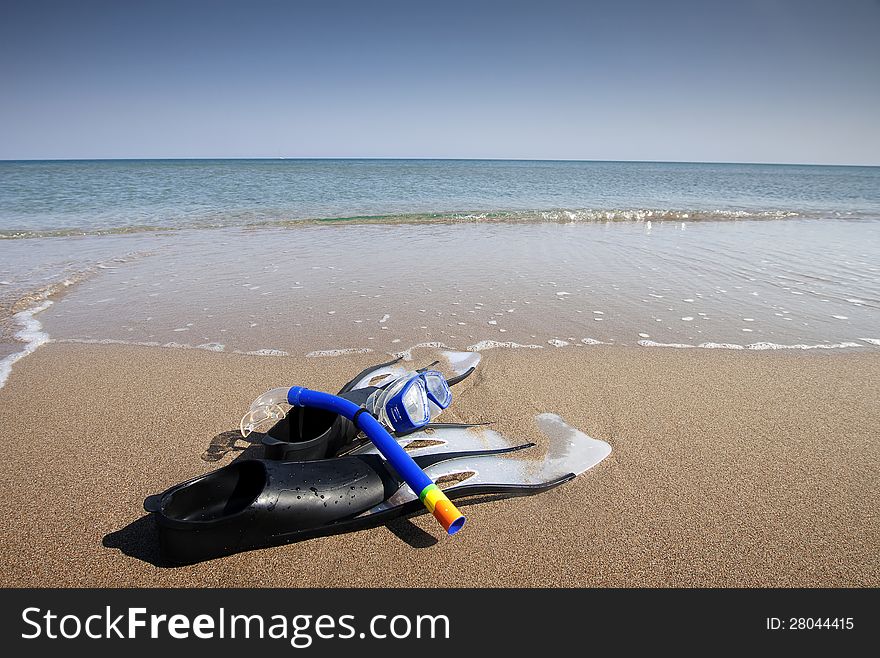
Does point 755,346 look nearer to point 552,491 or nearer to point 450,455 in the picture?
point 552,491

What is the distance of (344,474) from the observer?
211 cm

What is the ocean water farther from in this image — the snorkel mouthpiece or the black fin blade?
the snorkel mouthpiece

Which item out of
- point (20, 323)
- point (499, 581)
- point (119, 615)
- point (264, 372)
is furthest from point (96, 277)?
point (499, 581)

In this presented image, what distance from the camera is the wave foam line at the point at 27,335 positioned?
382 centimetres

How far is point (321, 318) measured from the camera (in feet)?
16.6

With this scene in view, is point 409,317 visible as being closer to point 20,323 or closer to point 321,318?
point 321,318

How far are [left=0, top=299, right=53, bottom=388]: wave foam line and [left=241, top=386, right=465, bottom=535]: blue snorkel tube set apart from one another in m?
2.55

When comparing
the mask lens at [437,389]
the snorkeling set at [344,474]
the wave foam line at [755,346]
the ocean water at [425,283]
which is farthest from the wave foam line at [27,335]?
the wave foam line at [755,346]

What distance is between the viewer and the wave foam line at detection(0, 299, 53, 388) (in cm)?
382

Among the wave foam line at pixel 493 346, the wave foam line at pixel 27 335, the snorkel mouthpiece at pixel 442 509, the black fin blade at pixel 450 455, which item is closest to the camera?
the snorkel mouthpiece at pixel 442 509

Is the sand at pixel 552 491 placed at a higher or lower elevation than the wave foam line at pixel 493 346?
lower

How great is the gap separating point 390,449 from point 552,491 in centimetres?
89

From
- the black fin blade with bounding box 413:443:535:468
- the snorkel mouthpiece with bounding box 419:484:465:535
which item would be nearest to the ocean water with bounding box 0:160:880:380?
the black fin blade with bounding box 413:443:535:468

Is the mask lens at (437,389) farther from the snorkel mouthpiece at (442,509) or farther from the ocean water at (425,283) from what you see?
the ocean water at (425,283)
